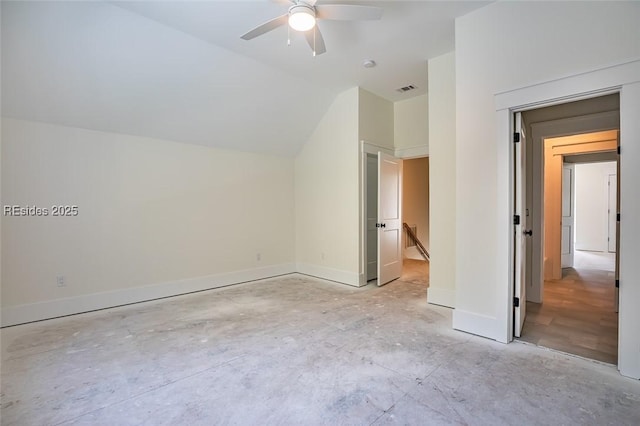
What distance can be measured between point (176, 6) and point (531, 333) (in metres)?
4.65

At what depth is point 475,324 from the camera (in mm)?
2865

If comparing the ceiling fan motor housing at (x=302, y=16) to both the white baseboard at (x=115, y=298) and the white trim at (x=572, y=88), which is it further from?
the white baseboard at (x=115, y=298)

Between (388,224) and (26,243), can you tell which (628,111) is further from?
(26,243)

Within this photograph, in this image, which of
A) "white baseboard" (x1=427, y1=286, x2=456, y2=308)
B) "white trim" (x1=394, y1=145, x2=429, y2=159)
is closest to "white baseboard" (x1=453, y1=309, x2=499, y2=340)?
"white baseboard" (x1=427, y1=286, x2=456, y2=308)

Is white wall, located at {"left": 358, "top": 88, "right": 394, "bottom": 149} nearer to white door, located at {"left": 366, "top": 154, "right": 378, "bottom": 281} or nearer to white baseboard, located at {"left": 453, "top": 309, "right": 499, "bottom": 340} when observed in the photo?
white door, located at {"left": 366, "top": 154, "right": 378, "bottom": 281}

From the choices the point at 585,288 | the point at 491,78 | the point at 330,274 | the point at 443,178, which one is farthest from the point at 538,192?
the point at 330,274

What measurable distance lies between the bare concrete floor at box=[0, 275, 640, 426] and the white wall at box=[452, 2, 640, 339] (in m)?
0.57

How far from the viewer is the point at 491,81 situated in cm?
278

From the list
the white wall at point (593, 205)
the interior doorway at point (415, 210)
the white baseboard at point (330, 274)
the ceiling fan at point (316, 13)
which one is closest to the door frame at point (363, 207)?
the white baseboard at point (330, 274)

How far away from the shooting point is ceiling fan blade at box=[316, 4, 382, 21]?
229 cm

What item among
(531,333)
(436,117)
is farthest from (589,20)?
(531,333)

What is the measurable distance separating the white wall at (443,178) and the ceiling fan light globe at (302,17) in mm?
2093

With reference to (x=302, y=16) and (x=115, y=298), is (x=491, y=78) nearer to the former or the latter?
(x=302, y=16)

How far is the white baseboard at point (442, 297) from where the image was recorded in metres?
3.67
